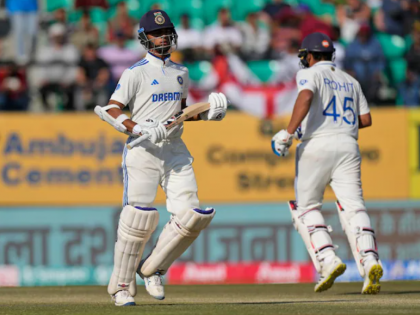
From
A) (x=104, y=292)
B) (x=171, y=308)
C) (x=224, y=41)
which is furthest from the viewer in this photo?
(x=224, y=41)

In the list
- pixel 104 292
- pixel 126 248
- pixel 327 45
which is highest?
pixel 327 45

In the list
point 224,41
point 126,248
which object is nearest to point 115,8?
point 224,41

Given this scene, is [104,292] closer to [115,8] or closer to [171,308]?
[171,308]

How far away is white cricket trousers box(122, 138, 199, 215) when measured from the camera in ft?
21.2

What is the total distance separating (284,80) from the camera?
12461 millimetres

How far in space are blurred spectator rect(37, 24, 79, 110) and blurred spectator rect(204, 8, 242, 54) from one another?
1.93 meters

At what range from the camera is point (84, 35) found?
13.4m

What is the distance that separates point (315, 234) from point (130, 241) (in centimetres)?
185

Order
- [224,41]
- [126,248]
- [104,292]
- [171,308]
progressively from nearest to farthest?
[171,308] → [126,248] → [104,292] → [224,41]

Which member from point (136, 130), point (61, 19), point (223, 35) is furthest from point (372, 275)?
point (61, 19)

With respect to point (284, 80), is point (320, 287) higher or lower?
lower

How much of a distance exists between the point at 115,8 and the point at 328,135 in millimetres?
7627

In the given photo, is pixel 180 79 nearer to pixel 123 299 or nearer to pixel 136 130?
pixel 136 130

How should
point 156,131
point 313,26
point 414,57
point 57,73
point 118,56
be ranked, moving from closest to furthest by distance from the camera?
point 156,131 < point 57,73 < point 414,57 < point 118,56 < point 313,26
